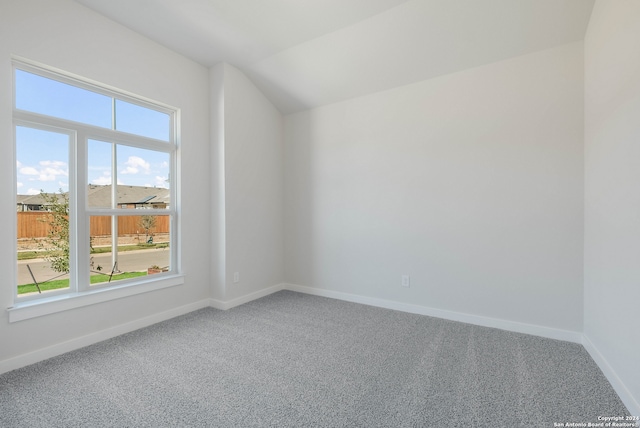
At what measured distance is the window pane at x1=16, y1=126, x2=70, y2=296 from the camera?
7.27 ft

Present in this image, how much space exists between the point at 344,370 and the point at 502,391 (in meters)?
1.01

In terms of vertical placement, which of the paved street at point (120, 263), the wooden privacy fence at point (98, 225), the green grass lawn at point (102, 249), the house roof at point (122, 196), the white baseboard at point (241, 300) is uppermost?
the house roof at point (122, 196)

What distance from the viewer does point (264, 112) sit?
3916mm

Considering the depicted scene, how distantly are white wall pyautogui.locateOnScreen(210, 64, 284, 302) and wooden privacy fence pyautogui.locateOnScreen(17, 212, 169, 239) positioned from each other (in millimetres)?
612

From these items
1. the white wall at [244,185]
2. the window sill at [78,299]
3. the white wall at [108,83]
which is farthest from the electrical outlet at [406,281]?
the window sill at [78,299]

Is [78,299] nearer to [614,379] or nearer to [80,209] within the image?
[80,209]

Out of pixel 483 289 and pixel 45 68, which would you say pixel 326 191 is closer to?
pixel 483 289

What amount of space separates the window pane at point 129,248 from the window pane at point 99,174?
0.54 feet

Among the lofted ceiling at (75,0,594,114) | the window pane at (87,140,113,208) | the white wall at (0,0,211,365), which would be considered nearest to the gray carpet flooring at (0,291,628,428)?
the white wall at (0,0,211,365)

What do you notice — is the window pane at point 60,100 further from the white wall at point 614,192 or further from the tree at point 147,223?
the white wall at point 614,192

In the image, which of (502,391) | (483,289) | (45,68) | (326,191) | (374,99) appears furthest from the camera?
A: (326,191)

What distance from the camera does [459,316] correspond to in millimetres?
2941

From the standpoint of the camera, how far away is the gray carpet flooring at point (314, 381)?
1.57m

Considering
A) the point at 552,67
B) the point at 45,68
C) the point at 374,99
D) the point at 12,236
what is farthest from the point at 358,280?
the point at 45,68
